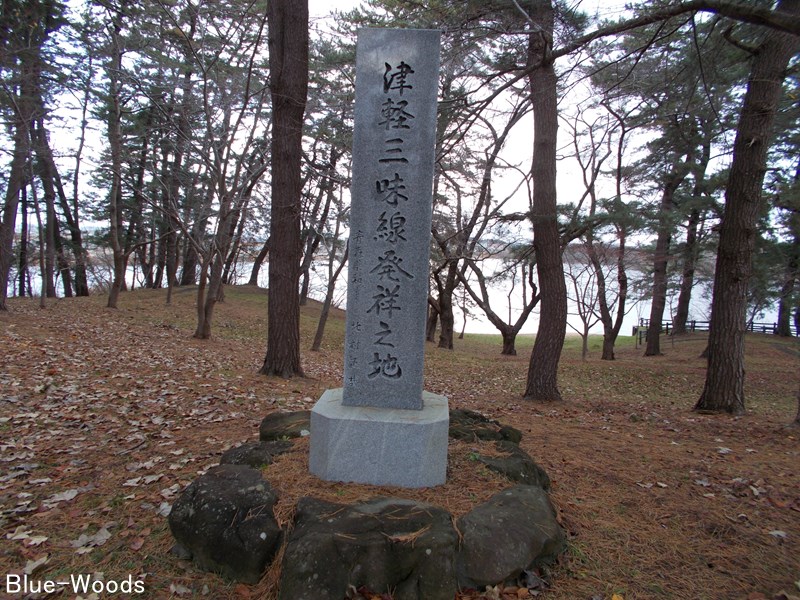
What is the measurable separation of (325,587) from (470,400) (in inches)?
240

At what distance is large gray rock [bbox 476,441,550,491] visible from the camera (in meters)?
3.47

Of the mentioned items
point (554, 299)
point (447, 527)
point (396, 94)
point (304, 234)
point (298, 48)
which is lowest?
point (447, 527)

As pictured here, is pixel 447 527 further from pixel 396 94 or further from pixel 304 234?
pixel 304 234

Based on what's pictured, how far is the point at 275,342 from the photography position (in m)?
7.84

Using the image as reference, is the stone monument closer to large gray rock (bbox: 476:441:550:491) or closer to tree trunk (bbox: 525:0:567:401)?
large gray rock (bbox: 476:441:550:491)

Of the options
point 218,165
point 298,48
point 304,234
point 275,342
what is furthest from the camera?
point 304,234

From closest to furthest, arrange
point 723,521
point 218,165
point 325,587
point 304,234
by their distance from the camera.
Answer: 1. point 325,587
2. point 723,521
3. point 218,165
4. point 304,234

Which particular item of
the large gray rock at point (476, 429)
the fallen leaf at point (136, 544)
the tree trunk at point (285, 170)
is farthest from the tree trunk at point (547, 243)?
the fallen leaf at point (136, 544)

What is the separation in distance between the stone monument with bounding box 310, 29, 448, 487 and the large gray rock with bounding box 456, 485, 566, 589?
765mm

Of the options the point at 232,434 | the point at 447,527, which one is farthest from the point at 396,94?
the point at 232,434

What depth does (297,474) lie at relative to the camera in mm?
3291

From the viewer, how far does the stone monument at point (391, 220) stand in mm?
3459

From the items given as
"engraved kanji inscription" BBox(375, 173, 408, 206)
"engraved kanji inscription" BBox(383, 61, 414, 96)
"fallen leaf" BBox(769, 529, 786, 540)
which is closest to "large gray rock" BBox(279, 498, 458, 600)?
"engraved kanji inscription" BBox(375, 173, 408, 206)

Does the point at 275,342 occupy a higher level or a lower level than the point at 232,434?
higher
